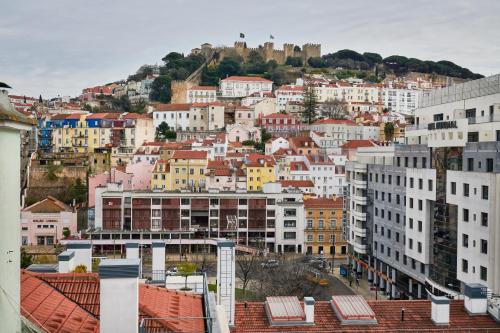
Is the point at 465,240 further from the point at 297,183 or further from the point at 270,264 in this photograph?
the point at 297,183

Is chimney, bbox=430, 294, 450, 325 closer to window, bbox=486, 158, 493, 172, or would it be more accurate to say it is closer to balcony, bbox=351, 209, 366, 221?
window, bbox=486, 158, 493, 172

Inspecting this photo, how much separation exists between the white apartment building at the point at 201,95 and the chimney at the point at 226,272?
323 ft

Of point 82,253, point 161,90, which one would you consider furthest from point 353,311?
point 161,90

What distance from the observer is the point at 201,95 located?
111375 millimetres

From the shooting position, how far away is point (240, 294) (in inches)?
1340

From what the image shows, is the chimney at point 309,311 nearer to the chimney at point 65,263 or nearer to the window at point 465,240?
the chimney at point 65,263

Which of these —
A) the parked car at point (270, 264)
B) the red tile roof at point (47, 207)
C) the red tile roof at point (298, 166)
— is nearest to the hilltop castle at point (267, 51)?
the red tile roof at point (298, 166)

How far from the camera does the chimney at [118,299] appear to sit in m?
5.95

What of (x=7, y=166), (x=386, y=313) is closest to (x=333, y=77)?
(x=386, y=313)

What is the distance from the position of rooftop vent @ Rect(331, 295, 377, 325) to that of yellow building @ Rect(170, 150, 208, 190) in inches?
1731

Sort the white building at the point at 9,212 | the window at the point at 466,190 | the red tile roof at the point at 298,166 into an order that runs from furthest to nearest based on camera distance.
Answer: the red tile roof at the point at 298,166, the window at the point at 466,190, the white building at the point at 9,212

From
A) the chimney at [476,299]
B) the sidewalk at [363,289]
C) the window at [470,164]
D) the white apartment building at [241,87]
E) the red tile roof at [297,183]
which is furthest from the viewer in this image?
the white apartment building at [241,87]

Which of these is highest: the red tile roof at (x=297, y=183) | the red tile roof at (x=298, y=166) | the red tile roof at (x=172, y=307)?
the red tile roof at (x=298, y=166)

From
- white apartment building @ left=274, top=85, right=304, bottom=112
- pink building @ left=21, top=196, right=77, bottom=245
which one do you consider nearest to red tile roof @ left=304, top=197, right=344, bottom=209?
pink building @ left=21, top=196, right=77, bottom=245
